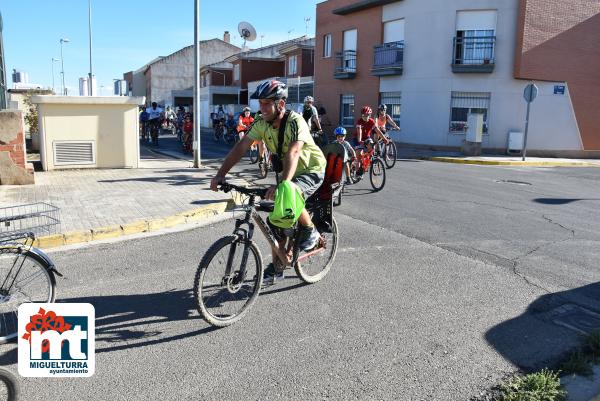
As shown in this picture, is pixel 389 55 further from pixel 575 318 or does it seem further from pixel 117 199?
pixel 575 318

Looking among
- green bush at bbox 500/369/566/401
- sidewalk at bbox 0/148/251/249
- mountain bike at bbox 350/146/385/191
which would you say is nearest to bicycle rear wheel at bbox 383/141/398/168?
mountain bike at bbox 350/146/385/191

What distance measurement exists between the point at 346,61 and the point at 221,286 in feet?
88.5

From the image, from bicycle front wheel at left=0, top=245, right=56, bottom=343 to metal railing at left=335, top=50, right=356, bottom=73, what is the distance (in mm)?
26440

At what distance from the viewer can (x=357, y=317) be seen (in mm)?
4414

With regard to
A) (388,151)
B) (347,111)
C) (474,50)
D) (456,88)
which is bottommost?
(388,151)

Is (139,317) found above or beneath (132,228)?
beneath

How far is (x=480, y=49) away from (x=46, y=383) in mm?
23325

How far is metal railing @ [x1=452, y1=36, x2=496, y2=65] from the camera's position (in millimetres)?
23000

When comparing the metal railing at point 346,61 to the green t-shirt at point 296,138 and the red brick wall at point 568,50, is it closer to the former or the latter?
the red brick wall at point 568,50

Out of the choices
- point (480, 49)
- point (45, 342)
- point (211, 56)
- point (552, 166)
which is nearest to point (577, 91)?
point (480, 49)

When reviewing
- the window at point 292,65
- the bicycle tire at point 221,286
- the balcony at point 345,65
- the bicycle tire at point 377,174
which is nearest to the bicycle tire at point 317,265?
the bicycle tire at point 221,286

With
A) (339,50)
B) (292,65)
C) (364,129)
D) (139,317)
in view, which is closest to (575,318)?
(139,317)

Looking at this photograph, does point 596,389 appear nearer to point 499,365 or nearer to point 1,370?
point 499,365

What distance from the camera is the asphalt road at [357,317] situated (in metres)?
3.40
